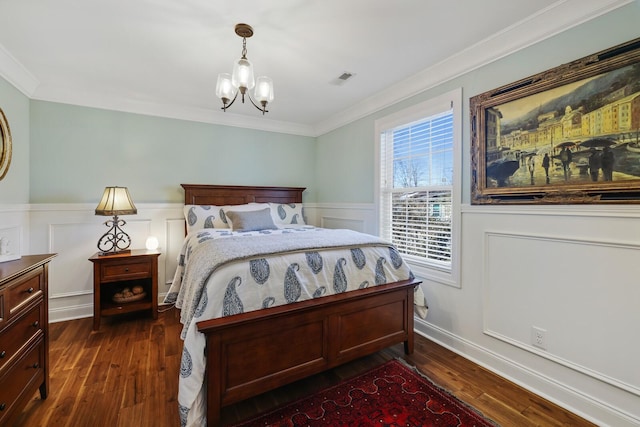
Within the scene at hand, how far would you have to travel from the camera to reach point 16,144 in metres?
2.62

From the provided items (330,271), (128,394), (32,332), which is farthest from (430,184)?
(32,332)

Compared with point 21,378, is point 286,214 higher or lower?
higher

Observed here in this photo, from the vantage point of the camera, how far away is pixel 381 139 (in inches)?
126

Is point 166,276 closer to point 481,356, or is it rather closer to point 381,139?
point 381,139

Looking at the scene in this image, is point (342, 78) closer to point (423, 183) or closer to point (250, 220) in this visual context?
point (423, 183)

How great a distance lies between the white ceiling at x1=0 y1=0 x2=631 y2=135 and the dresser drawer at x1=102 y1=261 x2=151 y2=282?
5.82 ft

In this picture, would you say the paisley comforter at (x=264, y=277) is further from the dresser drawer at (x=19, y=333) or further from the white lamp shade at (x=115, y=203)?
the white lamp shade at (x=115, y=203)

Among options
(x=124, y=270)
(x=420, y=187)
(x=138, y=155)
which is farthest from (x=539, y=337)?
(x=138, y=155)

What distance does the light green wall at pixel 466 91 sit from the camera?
63.1 inches

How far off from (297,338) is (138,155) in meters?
2.92

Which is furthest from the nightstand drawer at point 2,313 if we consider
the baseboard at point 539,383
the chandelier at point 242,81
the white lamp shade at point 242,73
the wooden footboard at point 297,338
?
the baseboard at point 539,383

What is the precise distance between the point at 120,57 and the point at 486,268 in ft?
11.3

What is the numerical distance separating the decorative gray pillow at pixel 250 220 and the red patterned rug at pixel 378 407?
5.94 feet

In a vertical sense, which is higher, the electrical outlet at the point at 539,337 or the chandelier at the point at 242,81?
the chandelier at the point at 242,81
